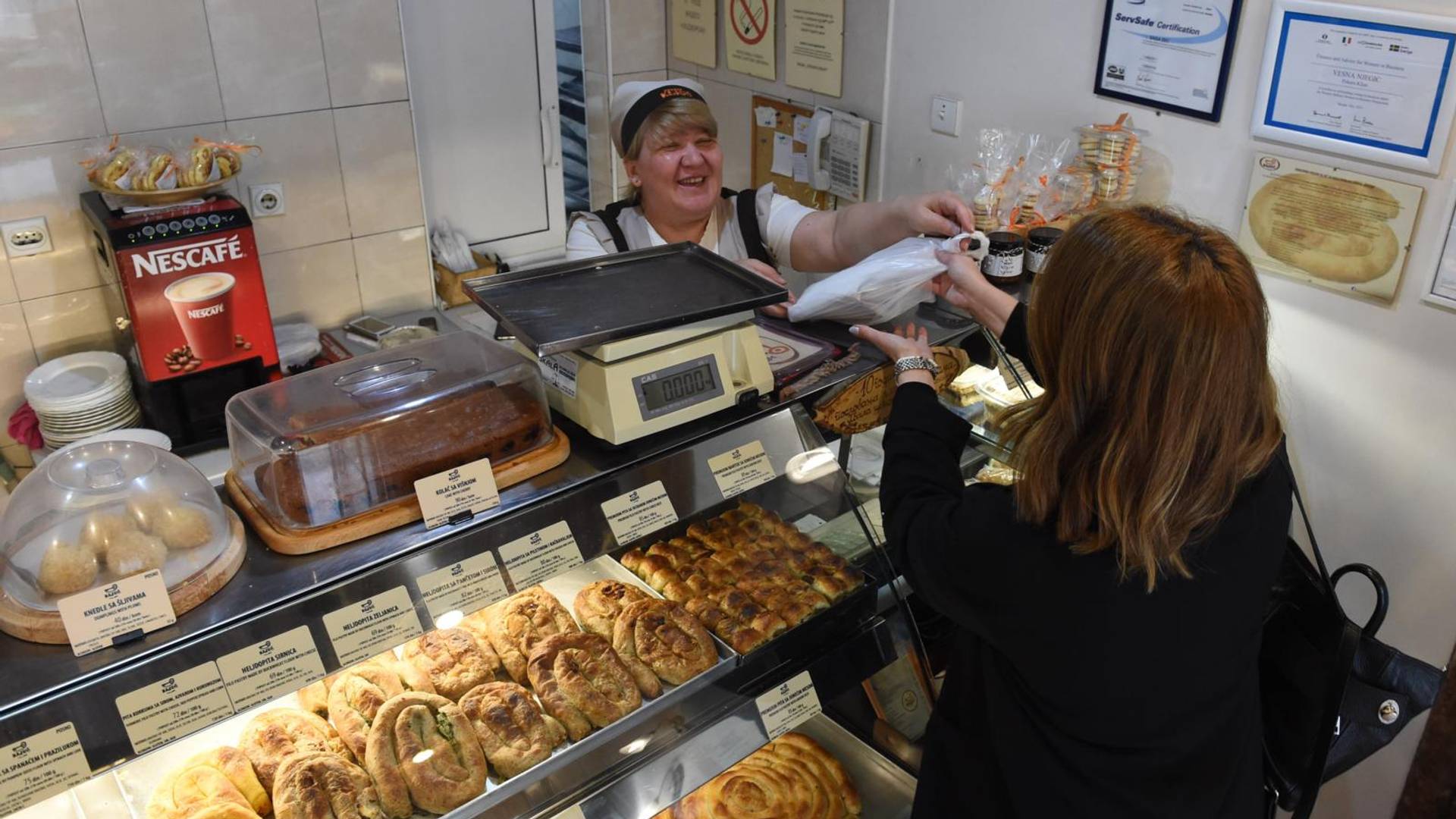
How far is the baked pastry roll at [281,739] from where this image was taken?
162cm

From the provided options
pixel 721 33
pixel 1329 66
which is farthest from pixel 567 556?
pixel 721 33

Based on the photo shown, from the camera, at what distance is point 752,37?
157 inches

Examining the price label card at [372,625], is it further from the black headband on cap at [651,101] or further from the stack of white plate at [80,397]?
the stack of white plate at [80,397]

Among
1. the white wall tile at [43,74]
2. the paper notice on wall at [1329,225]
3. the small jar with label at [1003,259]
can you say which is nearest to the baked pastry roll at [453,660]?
the small jar with label at [1003,259]

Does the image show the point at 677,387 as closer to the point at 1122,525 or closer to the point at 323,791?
the point at 1122,525

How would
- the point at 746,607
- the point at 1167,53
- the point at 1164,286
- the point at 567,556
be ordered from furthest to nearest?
the point at 1167,53 → the point at 746,607 → the point at 567,556 → the point at 1164,286

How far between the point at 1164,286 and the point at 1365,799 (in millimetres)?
2062

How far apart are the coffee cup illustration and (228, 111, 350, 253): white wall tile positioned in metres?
0.55

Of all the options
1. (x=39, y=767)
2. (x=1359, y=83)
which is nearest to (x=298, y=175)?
(x=39, y=767)

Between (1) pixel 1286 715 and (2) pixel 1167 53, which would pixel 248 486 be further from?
(2) pixel 1167 53

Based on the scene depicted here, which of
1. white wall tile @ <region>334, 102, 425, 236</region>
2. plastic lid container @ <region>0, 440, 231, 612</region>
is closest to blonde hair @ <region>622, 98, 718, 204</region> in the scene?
white wall tile @ <region>334, 102, 425, 236</region>

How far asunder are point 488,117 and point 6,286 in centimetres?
203

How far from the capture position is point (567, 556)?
152cm

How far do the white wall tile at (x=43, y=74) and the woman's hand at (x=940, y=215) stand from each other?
2452mm
